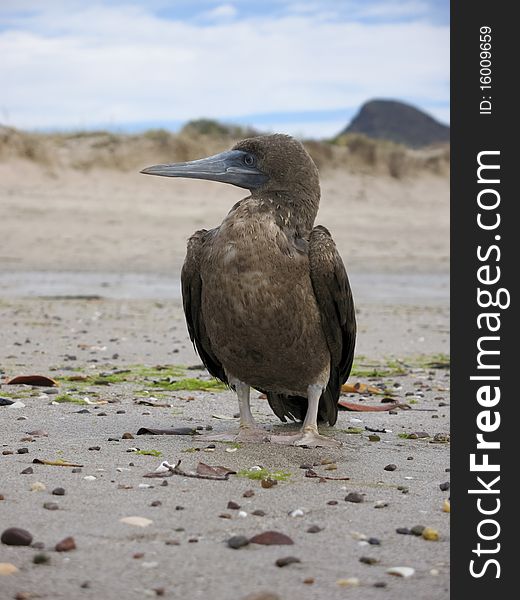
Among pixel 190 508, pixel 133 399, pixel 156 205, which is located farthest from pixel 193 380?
pixel 156 205

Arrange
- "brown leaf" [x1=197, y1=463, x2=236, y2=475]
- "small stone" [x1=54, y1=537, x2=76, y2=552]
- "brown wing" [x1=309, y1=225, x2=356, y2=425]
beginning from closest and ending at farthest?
"small stone" [x1=54, y1=537, x2=76, y2=552], "brown leaf" [x1=197, y1=463, x2=236, y2=475], "brown wing" [x1=309, y1=225, x2=356, y2=425]

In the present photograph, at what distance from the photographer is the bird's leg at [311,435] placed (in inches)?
268

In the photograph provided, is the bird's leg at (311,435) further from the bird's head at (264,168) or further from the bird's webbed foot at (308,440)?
the bird's head at (264,168)

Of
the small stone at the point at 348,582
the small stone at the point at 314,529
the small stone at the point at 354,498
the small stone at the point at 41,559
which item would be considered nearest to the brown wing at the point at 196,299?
A: the small stone at the point at 354,498

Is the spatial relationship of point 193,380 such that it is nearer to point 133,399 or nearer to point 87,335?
point 133,399

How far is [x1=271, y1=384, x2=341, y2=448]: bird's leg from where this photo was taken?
6.82 m

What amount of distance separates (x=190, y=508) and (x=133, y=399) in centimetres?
321

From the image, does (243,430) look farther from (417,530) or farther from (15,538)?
(15,538)

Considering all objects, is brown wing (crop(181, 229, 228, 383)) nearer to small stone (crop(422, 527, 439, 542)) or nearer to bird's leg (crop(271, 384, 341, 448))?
bird's leg (crop(271, 384, 341, 448))

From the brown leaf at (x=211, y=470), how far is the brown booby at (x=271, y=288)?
93 cm

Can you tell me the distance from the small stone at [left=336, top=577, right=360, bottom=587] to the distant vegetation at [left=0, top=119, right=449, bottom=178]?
29720mm

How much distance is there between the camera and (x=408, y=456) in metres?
6.57

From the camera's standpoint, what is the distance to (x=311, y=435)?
22.6 feet

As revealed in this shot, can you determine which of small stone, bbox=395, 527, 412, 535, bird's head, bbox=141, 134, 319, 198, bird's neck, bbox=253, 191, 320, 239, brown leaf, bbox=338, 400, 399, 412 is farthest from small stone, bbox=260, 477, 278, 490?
brown leaf, bbox=338, 400, 399, 412
